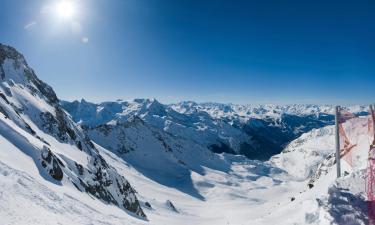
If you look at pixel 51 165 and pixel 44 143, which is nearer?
pixel 51 165

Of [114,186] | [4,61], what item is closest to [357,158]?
[114,186]

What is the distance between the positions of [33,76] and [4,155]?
83159mm

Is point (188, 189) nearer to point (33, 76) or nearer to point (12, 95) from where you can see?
point (33, 76)

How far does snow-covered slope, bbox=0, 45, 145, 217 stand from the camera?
38.7 m

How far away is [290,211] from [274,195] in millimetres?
151984

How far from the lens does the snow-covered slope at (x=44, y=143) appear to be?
38.7m

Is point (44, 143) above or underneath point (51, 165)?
above

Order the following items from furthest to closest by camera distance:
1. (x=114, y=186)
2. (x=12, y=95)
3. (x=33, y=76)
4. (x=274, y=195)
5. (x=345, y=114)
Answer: (x=274, y=195)
(x=33, y=76)
(x=12, y=95)
(x=114, y=186)
(x=345, y=114)

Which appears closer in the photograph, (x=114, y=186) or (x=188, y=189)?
(x=114, y=186)

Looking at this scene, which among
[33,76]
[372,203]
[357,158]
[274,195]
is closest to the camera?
[372,203]

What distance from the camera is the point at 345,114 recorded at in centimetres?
2019

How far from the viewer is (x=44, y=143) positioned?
53281 millimetres

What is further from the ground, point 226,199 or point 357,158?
point 357,158

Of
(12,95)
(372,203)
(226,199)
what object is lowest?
(226,199)
